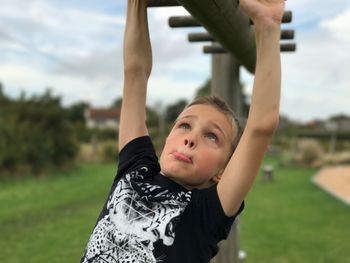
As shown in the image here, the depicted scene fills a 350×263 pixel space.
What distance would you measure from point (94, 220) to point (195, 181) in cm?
719

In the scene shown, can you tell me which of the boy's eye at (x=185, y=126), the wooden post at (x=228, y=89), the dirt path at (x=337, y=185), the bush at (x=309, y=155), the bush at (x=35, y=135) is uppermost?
the boy's eye at (x=185, y=126)

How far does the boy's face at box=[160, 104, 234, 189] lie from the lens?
1497mm

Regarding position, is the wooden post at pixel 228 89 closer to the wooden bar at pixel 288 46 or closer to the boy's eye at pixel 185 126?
the wooden bar at pixel 288 46

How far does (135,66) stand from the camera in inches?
72.1

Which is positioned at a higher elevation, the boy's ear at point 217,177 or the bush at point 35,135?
the boy's ear at point 217,177

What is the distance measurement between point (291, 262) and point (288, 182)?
424 inches

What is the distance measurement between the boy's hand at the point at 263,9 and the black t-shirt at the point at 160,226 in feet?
1.67

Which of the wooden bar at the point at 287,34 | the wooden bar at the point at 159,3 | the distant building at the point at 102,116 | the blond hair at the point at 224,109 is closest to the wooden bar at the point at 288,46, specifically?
the wooden bar at the point at 287,34

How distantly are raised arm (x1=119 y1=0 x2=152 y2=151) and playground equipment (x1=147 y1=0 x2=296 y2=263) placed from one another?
0.07 metres

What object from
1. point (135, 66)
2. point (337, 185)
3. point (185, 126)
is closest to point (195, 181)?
point (185, 126)

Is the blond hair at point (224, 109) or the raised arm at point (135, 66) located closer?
the blond hair at point (224, 109)

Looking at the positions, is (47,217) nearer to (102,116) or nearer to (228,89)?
(228,89)

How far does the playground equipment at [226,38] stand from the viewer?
5.22 ft

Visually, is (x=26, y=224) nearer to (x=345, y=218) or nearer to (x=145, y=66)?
(x=345, y=218)
